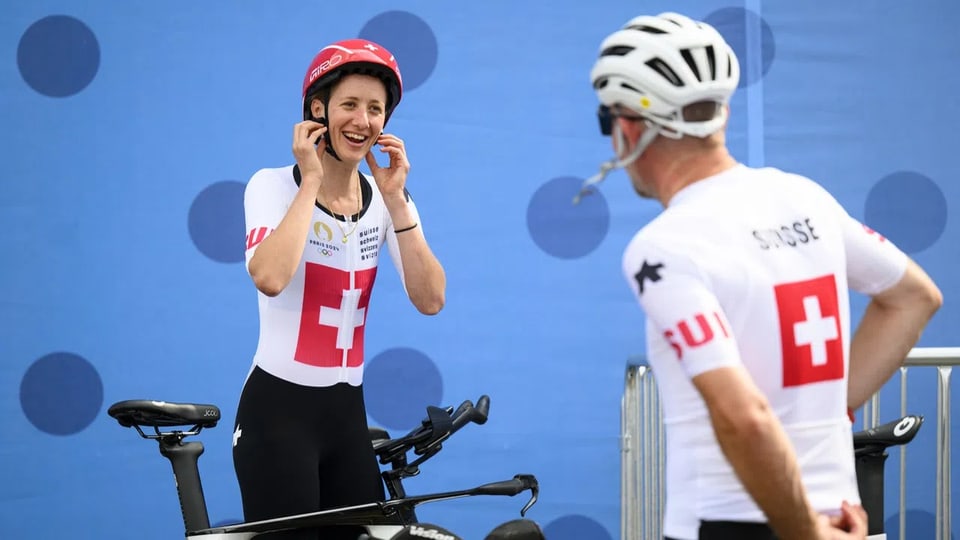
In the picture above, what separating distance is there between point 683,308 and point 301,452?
129cm

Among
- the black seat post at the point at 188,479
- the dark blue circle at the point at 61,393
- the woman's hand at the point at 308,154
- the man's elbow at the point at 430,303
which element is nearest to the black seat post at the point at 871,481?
the man's elbow at the point at 430,303

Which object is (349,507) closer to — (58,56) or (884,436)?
(884,436)

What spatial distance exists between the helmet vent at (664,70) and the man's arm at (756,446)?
1.36 feet

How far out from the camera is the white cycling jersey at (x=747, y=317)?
1.41 m

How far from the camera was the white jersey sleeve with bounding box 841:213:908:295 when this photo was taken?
1.62 m

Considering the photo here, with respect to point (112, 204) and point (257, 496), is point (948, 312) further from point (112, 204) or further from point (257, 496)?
point (112, 204)

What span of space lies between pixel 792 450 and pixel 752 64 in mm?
3169

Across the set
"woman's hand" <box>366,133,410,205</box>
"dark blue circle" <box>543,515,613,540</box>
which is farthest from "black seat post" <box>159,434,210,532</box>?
"dark blue circle" <box>543,515,613,540</box>

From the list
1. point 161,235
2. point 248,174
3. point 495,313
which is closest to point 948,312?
point 495,313

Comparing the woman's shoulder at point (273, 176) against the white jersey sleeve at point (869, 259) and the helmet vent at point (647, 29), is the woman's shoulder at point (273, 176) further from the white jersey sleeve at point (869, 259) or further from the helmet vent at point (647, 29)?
the white jersey sleeve at point (869, 259)

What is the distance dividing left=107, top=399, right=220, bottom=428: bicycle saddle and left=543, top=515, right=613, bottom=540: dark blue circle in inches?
77.6

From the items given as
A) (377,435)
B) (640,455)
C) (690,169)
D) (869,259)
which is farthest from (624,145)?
(640,455)

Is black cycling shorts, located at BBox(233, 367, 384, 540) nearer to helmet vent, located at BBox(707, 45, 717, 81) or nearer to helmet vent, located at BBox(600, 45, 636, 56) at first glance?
helmet vent, located at BBox(600, 45, 636, 56)

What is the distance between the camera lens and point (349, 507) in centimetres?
241
